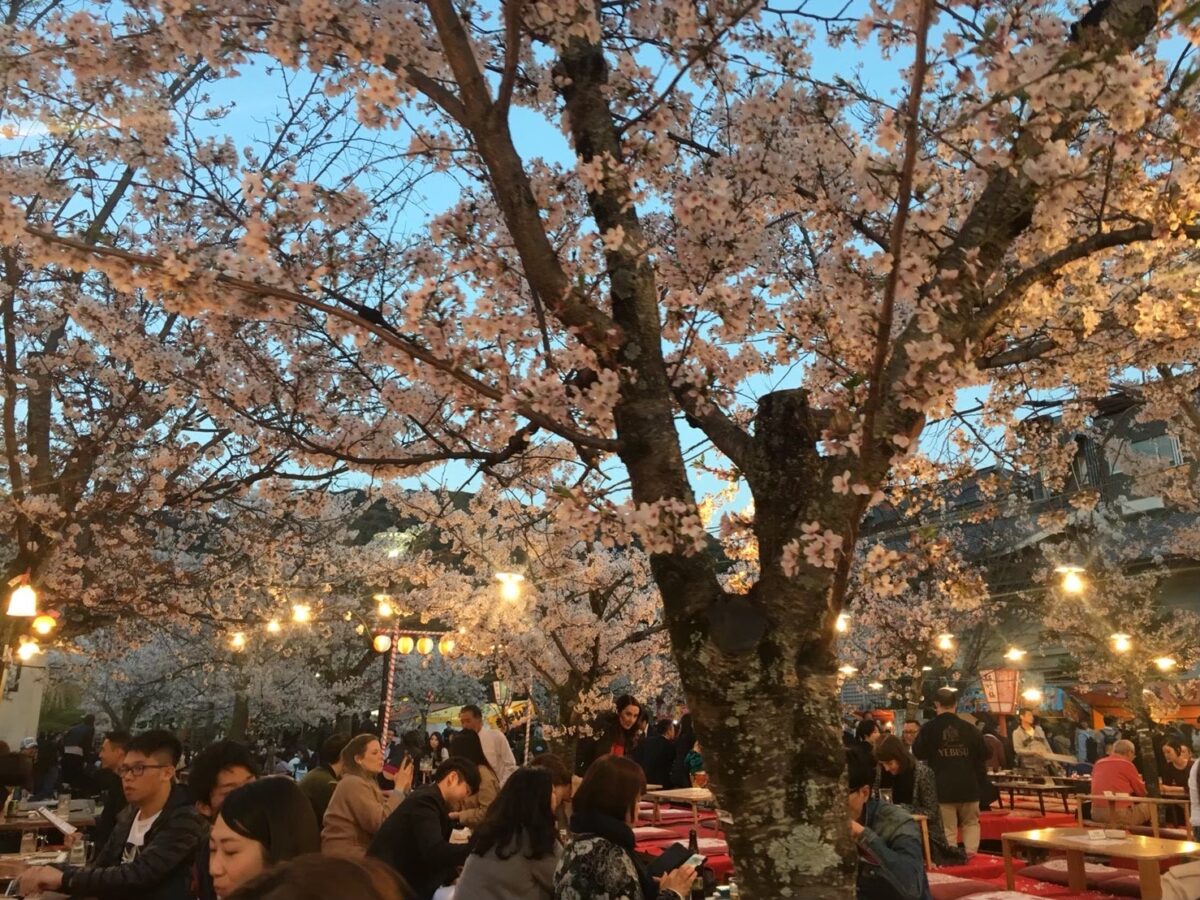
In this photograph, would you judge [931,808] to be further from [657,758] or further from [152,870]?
[152,870]

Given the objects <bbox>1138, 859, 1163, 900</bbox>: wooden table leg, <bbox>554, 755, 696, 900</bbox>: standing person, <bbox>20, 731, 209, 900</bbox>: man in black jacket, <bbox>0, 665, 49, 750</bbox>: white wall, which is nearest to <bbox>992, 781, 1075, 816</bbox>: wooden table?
<bbox>1138, 859, 1163, 900</bbox>: wooden table leg

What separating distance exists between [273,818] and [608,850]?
1.67 meters

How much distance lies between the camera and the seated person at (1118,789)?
9977 mm

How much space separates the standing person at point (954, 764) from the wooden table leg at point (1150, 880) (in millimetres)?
2447

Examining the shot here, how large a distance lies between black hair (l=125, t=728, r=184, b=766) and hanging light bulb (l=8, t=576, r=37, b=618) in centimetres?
565

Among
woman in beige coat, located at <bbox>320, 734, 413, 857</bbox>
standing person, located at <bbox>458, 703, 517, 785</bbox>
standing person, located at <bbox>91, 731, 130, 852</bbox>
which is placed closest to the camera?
woman in beige coat, located at <bbox>320, 734, 413, 857</bbox>

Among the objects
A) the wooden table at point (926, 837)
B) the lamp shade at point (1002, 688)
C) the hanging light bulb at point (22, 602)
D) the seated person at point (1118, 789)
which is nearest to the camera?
the wooden table at point (926, 837)

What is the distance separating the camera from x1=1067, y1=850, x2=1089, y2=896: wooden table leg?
773 cm

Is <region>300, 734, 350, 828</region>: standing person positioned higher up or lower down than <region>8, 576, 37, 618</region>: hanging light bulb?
lower down

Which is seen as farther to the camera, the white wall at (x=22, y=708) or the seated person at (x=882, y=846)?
the white wall at (x=22, y=708)

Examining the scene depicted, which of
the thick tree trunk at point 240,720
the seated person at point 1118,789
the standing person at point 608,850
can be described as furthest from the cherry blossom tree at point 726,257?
the thick tree trunk at point 240,720

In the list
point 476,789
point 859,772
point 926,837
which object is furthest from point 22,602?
point 926,837

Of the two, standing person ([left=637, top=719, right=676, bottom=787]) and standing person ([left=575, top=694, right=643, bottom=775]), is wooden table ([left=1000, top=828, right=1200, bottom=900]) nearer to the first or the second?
standing person ([left=575, top=694, right=643, bottom=775])

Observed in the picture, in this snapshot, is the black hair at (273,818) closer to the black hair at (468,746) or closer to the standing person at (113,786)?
the standing person at (113,786)
